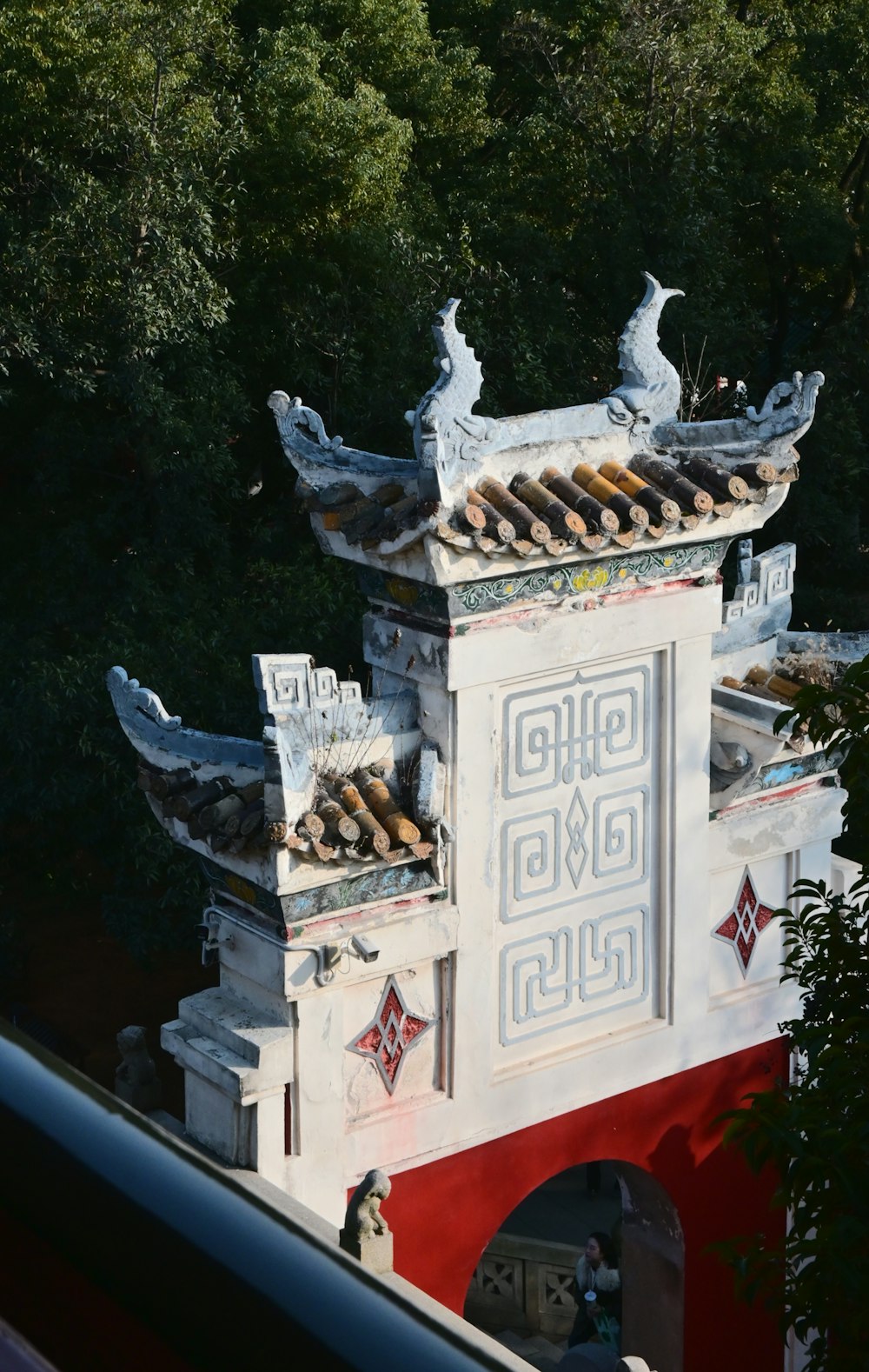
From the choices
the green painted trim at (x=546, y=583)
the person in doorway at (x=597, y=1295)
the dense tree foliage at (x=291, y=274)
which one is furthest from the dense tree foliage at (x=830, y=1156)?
the dense tree foliage at (x=291, y=274)

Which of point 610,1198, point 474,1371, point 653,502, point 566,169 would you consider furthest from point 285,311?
point 474,1371

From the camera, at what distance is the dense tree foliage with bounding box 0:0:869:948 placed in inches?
577

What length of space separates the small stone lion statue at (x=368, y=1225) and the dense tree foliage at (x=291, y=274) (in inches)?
270

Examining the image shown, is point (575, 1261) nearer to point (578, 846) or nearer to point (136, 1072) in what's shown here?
point (136, 1072)

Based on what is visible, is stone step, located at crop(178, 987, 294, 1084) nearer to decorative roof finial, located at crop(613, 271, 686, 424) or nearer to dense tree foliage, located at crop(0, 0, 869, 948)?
decorative roof finial, located at crop(613, 271, 686, 424)

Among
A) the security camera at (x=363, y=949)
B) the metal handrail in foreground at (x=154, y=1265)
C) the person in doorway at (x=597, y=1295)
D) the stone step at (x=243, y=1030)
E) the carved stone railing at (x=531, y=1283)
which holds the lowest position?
the carved stone railing at (x=531, y=1283)

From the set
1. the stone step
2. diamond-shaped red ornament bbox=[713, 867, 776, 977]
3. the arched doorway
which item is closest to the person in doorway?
the arched doorway

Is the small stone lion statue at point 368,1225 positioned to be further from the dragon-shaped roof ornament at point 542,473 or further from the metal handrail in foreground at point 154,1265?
the metal handrail in foreground at point 154,1265

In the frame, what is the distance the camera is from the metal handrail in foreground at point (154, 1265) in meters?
0.66

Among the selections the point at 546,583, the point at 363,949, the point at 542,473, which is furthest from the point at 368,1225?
the point at 542,473

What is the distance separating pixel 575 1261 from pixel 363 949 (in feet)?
20.2

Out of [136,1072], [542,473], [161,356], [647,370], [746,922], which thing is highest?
[647,370]

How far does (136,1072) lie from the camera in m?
7.94

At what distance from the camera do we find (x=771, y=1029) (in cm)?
877
